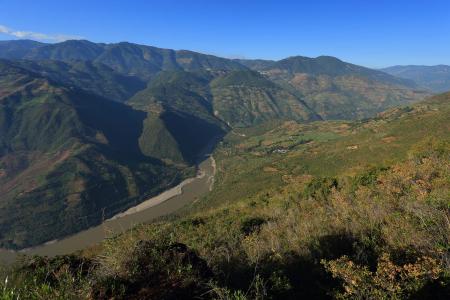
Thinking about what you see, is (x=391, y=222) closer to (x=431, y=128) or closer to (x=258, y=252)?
(x=258, y=252)

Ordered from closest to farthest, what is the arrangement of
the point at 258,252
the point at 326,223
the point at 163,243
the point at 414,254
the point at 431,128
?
the point at 163,243 < the point at 414,254 < the point at 258,252 < the point at 326,223 < the point at 431,128

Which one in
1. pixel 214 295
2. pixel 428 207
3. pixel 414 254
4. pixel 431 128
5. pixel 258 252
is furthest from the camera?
pixel 431 128

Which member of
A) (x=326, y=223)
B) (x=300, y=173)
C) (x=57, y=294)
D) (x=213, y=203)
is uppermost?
(x=57, y=294)

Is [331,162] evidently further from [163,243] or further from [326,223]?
[163,243]

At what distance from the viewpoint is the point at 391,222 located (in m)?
24.8

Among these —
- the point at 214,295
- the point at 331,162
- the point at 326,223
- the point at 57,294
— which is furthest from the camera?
the point at 331,162

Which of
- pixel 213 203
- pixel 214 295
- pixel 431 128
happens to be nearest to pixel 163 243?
pixel 214 295

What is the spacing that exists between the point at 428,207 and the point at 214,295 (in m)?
16.8

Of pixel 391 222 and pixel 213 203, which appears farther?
pixel 213 203

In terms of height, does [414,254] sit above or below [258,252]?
above

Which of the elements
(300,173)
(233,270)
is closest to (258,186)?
(300,173)

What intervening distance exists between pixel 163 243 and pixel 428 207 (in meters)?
17.1

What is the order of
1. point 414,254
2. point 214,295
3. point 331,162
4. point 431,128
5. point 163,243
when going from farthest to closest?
point 331,162, point 431,128, point 414,254, point 163,243, point 214,295

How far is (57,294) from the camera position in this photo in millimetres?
10883
